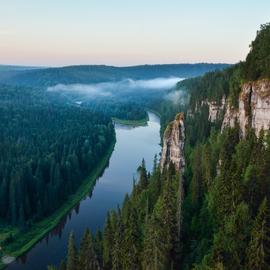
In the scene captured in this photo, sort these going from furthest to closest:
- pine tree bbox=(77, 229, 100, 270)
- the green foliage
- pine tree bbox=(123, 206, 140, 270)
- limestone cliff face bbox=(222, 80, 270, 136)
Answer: the green foliage, limestone cliff face bbox=(222, 80, 270, 136), pine tree bbox=(77, 229, 100, 270), pine tree bbox=(123, 206, 140, 270)

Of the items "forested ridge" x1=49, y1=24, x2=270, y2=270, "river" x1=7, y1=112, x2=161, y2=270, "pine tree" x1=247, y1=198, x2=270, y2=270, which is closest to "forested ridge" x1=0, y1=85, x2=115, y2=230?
"river" x1=7, y1=112, x2=161, y2=270

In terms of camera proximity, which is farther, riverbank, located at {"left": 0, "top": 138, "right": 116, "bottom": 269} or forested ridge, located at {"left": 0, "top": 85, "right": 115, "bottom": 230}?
forested ridge, located at {"left": 0, "top": 85, "right": 115, "bottom": 230}

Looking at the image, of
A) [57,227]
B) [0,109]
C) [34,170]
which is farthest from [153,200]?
[0,109]

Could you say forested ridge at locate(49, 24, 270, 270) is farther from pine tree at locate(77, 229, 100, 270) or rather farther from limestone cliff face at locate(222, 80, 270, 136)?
limestone cliff face at locate(222, 80, 270, 136)

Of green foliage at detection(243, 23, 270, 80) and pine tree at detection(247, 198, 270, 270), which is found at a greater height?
green foliage at detection(243, 23, 270, 80)

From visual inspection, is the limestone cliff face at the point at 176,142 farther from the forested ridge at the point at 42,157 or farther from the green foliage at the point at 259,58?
the forested ridge at the point at 42,157

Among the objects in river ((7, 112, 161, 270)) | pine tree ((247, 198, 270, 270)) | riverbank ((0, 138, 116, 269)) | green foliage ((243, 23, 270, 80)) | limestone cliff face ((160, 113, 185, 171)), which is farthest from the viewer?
riverbank ((0, 138, 116, 269))

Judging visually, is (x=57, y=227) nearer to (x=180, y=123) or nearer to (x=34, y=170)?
(x=34, y=170)
